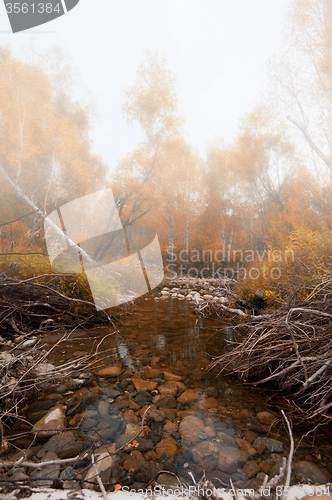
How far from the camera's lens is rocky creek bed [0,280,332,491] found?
4.89 ft

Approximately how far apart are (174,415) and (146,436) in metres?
0.39

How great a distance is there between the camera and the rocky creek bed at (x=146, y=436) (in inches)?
58.7

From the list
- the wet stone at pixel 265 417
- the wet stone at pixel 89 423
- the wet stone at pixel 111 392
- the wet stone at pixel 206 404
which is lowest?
the wet stone at pixel 265 417

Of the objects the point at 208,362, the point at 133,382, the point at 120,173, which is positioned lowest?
the point at 208,362

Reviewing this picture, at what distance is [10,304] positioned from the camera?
12.7 feet

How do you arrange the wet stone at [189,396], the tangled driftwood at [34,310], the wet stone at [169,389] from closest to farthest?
the wet stone at [189,396] < the wet stone at [169,389] < the tangled driftwood at [34,310]

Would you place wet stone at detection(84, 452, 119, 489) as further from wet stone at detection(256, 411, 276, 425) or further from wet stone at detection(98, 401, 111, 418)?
wet stone at detection(256, 411, 276, 425)

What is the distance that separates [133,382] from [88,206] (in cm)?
1530

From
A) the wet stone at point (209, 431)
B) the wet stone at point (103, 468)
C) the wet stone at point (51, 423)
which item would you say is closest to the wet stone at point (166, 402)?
the wet stone at point (209, 431)

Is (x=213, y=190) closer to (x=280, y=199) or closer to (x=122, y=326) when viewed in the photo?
(x=280, y=199)

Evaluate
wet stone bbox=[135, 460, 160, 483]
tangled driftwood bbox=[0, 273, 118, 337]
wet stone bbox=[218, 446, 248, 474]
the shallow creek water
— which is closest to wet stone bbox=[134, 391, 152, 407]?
the shallow creek water

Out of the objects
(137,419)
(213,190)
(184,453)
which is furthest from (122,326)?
(213,190)

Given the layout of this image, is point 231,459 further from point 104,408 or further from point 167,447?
point 104,408

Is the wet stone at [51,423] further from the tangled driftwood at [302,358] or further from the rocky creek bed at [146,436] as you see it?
the tangled driftwood at [302,358]
